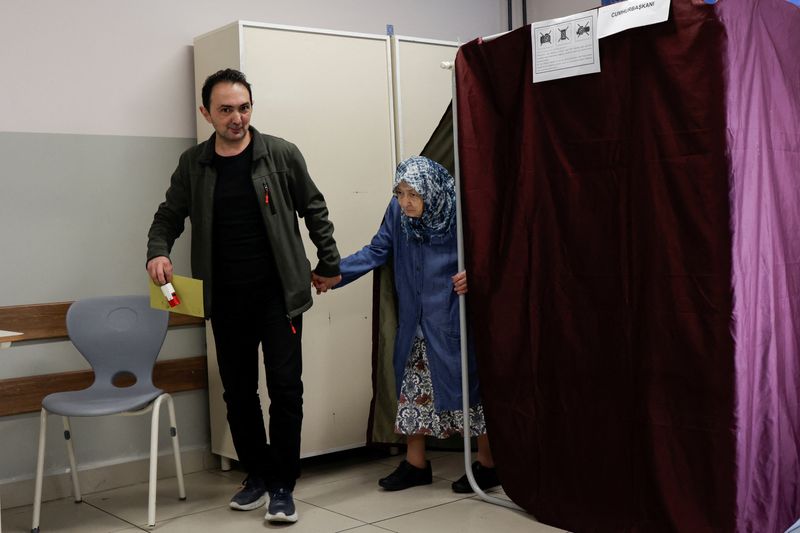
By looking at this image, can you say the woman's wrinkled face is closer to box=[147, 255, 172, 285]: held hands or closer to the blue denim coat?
the blue denim coat

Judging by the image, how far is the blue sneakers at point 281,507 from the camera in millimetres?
3051

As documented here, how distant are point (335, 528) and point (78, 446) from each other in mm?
1237

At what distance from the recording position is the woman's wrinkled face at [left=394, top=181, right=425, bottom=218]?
3.32 metres

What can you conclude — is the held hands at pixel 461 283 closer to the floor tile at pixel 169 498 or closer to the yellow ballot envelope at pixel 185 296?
the yellow ballot envelope at pixel 185 296

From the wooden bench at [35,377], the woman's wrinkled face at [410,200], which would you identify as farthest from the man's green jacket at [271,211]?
the wooden bench at [35,377]

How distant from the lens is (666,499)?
2.58m

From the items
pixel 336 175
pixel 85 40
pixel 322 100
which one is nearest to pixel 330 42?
pixel 322 100

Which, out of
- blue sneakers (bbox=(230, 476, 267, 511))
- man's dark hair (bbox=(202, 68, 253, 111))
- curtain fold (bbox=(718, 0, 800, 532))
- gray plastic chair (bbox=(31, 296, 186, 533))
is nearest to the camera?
curtain fold (bbox=(718, 0, 800, 532))

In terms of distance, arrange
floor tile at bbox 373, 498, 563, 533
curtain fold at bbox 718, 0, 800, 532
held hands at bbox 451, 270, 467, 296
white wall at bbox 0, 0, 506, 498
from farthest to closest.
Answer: white wall at bbox 0, 0, 506, 498 → held hands at bbox 451, 270, 467, 296 → floor tile at bbox 373, 498, 563, 533 → curtain fold at bbox 718, 0, 800, 532

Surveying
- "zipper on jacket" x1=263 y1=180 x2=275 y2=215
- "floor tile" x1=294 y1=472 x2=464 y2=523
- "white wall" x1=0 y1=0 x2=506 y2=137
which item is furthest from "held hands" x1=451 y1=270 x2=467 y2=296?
"white wall" x1=0 y1=0 x2=506 y2=137

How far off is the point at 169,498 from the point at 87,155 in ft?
4.55

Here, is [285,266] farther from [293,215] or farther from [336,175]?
[336,175]

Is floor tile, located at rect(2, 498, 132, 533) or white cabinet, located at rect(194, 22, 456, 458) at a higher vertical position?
white cabinet, located at rect(194, 22, 456, 458)

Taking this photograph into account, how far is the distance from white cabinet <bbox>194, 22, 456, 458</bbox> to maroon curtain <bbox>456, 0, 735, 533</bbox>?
86cm
